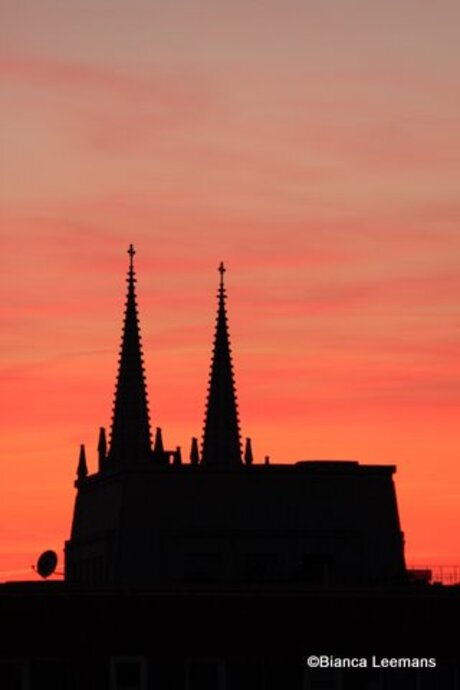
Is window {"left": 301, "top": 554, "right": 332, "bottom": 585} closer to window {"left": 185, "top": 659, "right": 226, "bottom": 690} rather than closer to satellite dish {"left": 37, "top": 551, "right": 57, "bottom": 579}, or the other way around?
satellite dish {"left": 37, "top": 551, "right": 57, "bottom": 579}

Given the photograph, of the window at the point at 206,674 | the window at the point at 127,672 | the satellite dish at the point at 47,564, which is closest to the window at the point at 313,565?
the satellite dish at the point at 47,564

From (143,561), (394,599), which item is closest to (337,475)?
(143,561)

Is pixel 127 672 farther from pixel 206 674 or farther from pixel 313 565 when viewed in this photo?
pixel 313 565

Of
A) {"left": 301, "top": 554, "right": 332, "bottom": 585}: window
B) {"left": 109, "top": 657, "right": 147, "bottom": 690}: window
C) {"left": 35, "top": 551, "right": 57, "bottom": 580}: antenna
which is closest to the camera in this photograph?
{"left": 109, "top": 657, "right": 147, "bottom": 690}: window

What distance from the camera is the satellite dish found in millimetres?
152125

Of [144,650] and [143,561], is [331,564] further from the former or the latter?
[144,650]

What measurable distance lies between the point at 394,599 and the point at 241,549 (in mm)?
79499

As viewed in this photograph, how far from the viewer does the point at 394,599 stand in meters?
117

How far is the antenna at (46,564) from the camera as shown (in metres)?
152

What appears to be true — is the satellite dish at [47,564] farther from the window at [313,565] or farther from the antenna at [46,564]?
the window at [313,565]

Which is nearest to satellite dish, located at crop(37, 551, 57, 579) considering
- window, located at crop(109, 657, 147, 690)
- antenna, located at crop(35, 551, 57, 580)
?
antenna, located at crop(35, 551, 57, 580)

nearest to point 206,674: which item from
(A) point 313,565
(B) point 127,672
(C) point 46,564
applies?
(B) point 127,672

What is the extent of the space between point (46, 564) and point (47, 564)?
135 millimetres

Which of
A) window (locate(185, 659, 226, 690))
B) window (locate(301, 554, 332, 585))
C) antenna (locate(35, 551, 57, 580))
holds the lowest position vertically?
window (locate(185, 659, 226, 690))
